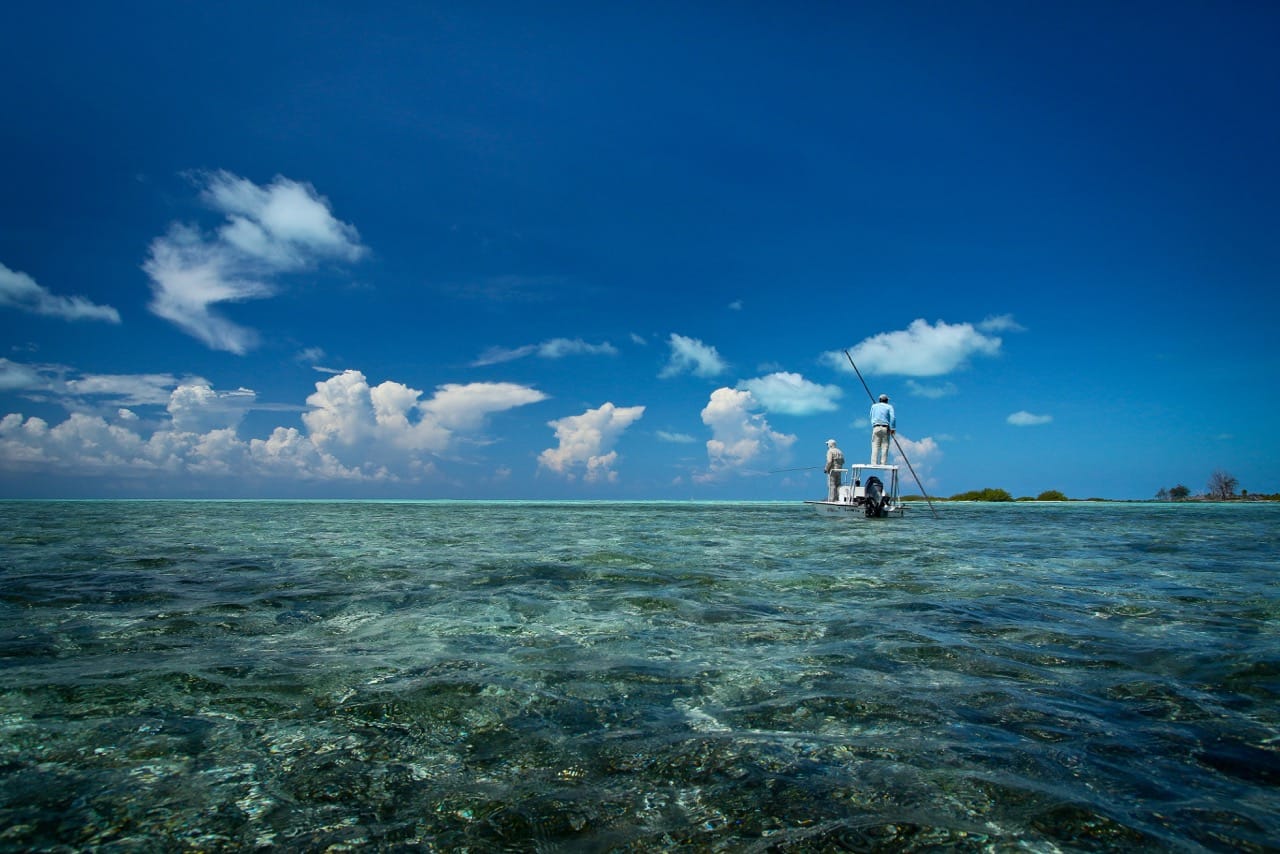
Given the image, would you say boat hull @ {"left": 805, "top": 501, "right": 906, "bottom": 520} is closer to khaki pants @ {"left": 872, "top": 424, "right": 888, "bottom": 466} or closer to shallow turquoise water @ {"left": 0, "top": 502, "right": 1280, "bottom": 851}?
khaki pants @ {"left": 872, "top": 424, "right": 888, "bottom": 466}

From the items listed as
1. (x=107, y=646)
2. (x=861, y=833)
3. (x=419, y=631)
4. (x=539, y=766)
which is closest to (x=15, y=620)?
(x=107, y=646)

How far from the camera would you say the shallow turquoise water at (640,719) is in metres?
2.93

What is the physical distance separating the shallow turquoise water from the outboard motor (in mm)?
22543

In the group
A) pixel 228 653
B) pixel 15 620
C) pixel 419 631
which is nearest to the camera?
pixel 228 653

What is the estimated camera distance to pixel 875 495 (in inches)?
1267

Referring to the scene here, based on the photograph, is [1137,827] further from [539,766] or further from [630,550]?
[630,550]

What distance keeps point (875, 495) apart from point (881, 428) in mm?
3372

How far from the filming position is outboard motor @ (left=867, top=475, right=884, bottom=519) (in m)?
32.1

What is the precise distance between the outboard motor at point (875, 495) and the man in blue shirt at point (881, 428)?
0.89 metres

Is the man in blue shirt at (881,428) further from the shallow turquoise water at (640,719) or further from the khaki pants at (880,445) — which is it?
the shallow turquoise water at (640,719)

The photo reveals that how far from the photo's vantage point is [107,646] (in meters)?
6.24

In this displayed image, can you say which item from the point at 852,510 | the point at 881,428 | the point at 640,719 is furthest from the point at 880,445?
the point at 640,719

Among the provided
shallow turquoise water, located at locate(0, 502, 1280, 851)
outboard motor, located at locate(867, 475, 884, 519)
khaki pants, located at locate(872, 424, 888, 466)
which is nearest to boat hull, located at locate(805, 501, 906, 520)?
outboard motor, located at locate(867, 475, 884, 519)

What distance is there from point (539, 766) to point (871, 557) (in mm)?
12244
